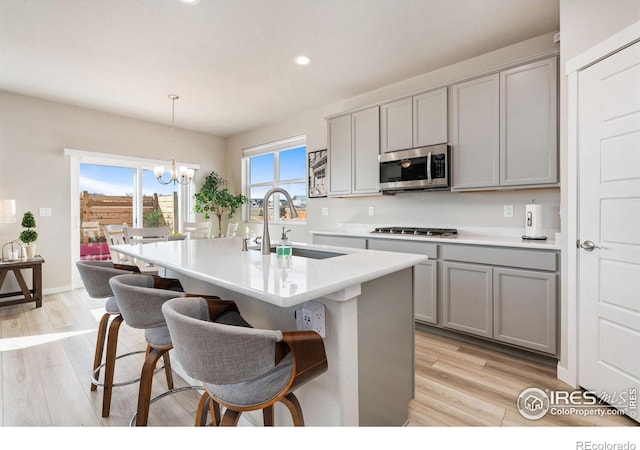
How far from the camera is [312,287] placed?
1.11m

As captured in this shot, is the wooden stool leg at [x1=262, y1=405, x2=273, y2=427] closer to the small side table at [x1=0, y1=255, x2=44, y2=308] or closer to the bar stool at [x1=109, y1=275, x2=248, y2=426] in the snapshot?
the bar stool at [x1=109, y1=275, x2=248, y2=426]

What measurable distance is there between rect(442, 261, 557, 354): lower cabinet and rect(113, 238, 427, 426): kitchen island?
1175 millimetres

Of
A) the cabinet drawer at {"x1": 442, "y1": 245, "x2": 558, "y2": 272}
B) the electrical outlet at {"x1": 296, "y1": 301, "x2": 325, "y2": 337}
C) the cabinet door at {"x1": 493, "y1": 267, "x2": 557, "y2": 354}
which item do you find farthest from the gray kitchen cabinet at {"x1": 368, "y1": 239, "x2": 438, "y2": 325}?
the electrical outlet at {"x1": 296, "y1": 301, "x2": 325, "y2": 337}

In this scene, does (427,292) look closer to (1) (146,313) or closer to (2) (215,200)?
(1) (146,313)

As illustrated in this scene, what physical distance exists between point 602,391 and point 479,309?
0.87 meters

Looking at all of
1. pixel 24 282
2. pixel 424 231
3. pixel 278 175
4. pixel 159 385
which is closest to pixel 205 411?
pixel 159 385

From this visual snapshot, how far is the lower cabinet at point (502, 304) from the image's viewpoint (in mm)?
2316

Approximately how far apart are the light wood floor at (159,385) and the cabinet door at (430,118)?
73.2 inches

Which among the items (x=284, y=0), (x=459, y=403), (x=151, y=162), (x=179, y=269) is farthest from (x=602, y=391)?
(x=151, y=162)

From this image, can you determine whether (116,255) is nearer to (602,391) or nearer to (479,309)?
(479,309)

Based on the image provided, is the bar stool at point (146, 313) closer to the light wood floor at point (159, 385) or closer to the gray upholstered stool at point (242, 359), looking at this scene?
the gray upholstered stool at point (242, 359)

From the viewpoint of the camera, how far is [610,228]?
1854 millimetres

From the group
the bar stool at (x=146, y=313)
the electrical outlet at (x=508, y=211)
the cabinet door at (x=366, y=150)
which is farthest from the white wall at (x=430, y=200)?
the bar stool at (x=146, y=313)

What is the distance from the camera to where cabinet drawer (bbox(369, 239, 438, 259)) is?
2898mm
